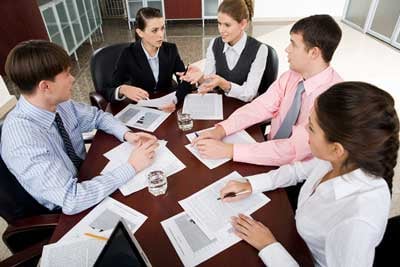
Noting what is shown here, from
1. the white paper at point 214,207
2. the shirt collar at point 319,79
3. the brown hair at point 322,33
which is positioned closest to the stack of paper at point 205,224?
the white paper at point 214,207

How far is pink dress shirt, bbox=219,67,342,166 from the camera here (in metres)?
1.22

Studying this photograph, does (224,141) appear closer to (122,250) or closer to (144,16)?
(122,250)

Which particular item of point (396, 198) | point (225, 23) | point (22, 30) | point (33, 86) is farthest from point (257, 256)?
point (22, 30)

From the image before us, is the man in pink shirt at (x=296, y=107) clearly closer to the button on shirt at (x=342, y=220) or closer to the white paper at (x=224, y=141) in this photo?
the white paper at (x=224, y=141)

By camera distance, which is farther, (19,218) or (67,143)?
(67,143)

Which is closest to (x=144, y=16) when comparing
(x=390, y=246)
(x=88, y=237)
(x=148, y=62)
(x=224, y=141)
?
(x=148, y=62)

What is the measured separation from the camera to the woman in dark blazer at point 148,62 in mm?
1898

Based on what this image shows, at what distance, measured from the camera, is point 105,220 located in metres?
0.98

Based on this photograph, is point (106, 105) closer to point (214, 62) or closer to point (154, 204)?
point (214, 62)

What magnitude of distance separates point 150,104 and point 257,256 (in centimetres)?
113

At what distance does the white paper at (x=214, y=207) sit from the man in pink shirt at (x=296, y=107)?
0.68ft

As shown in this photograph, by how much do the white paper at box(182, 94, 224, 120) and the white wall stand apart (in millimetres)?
4997

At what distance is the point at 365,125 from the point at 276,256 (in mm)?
451

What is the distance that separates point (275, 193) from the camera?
3.50 feet
